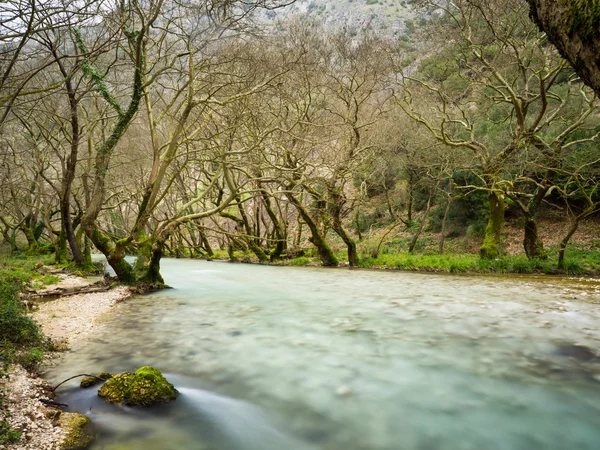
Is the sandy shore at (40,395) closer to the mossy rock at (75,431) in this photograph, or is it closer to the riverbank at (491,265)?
the mossy rock at (75,431)

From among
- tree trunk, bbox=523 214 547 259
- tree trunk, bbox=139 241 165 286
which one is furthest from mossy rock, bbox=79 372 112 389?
tree trunk, bbox=523 214 547 259

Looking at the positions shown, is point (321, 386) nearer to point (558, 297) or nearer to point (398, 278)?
point (558, 297)

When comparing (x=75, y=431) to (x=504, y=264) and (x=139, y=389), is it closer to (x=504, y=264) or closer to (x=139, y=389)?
(x=139, y=389)

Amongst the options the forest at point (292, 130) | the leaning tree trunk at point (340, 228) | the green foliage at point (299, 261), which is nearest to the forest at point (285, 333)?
the forest at point (292, 130)

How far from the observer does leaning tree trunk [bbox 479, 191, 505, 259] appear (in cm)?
1396

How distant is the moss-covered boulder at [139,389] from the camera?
334 cm

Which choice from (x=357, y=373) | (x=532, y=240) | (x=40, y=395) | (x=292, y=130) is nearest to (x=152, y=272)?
(x=40, y=395)

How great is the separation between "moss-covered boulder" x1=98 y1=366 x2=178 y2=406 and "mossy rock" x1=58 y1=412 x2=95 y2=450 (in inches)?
14.9

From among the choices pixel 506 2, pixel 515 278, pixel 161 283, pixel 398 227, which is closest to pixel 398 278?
pixel 515 278

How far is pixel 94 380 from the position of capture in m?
3.83

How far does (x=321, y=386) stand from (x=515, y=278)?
32.4ft

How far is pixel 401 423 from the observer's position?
324 cm

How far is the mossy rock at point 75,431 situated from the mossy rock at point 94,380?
0.77 m

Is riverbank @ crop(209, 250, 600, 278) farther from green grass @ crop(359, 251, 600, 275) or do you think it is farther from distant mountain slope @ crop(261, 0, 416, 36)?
distant mountain slope @ crop(261, 0, 416, 36)
